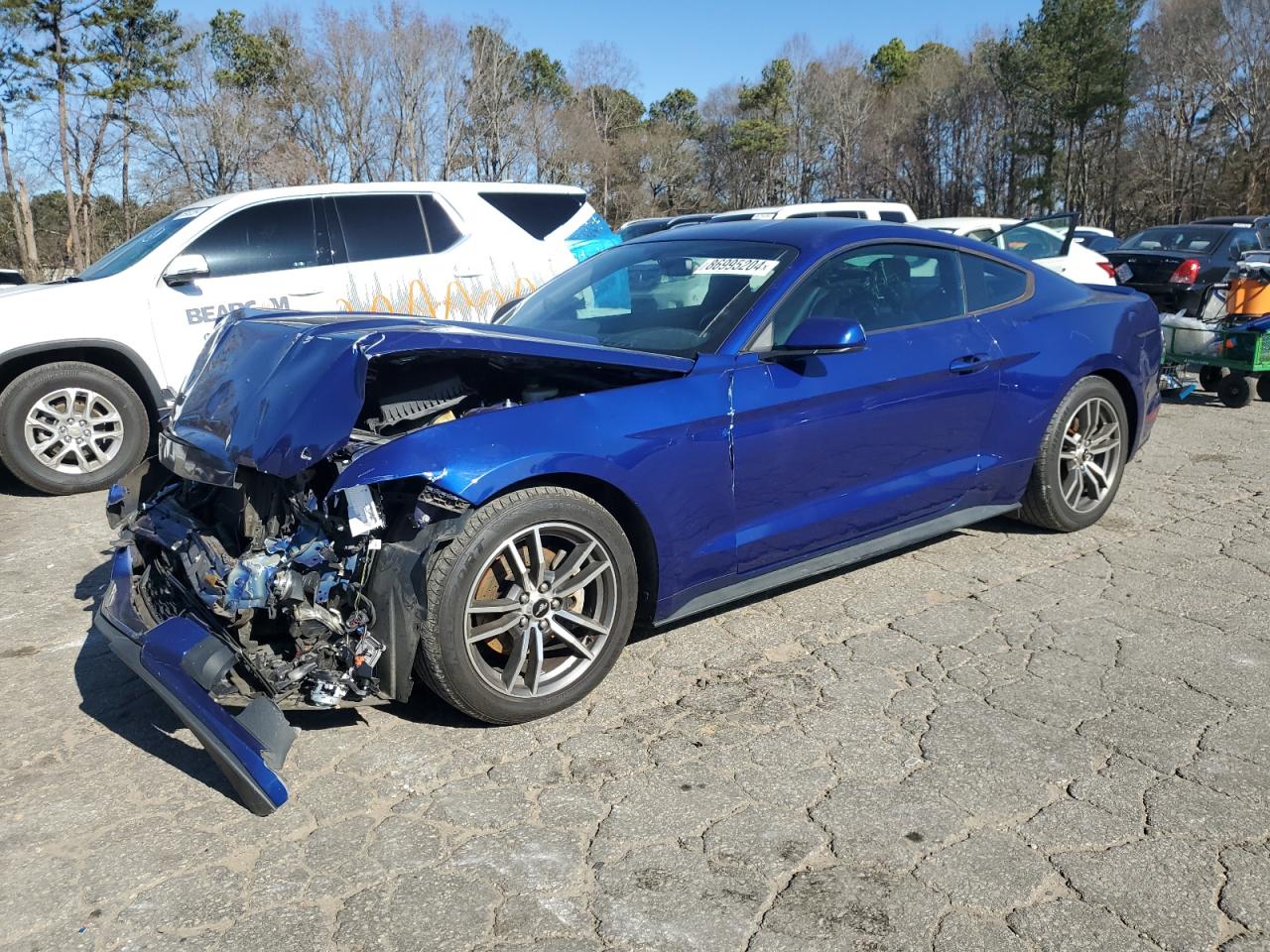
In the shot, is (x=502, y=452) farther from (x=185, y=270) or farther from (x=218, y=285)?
(x=218, y=285)

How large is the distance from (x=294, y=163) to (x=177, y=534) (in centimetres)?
4150

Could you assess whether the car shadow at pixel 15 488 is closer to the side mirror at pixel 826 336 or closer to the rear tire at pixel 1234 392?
the side mirror at pixel 826 336

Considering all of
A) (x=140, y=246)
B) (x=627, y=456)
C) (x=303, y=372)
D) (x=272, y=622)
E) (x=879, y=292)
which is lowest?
(x=272, y=622)

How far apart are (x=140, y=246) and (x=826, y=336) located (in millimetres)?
5701

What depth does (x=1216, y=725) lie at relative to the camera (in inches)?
127

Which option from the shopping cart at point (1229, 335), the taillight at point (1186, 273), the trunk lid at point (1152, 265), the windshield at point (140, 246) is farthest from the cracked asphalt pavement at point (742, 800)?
the trunk lid at point (1152, 265)

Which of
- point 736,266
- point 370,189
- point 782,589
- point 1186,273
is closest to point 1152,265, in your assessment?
point 1186,273

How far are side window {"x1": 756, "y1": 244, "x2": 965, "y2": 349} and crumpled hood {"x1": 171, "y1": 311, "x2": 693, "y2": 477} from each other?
0.61m

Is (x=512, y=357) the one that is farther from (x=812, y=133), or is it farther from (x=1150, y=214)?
(x=812, y=133)

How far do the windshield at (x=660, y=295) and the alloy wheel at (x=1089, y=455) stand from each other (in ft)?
6.52

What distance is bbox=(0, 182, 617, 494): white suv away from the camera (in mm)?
6492

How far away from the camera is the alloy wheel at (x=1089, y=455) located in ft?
16.5

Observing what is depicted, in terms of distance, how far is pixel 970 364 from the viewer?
14.4 ft

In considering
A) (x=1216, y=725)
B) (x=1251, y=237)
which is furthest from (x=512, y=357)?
(x=1251, y=237)
